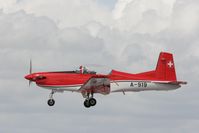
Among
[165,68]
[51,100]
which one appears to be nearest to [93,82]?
[51,100]

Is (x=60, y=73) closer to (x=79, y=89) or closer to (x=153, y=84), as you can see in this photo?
(x=79, y=89)

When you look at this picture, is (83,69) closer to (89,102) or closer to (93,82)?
(93,82)

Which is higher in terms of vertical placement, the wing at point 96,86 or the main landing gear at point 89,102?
the wing at point 96,86

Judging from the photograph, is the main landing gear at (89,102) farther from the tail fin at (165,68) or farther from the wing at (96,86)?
the tail fin at (165,68)

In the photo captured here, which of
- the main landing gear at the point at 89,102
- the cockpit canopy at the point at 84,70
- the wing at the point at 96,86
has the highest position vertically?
the cockpit canopy at the point at 84,70

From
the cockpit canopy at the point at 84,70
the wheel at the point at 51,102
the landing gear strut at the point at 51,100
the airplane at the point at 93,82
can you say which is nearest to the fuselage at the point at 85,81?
the airplane at the point at 93,82

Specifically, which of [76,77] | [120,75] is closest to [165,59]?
[120,75]

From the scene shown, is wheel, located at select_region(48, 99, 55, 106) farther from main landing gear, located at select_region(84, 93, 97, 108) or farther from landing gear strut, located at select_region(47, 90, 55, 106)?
main landing gear, located at select_region(84, 93, 97, 108)

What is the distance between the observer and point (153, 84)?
159 ft

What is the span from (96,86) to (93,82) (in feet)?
2.16

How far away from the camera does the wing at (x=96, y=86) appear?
45156mm

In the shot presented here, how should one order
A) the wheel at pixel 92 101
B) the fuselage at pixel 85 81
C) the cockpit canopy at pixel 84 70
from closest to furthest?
the wheel at pixel 92 101
the fuselage at pixel 85 81
the cockpit canopy at pixel 84 70

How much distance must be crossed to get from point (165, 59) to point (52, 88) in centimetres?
900

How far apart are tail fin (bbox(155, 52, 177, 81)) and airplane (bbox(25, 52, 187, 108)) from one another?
37 centimetres
